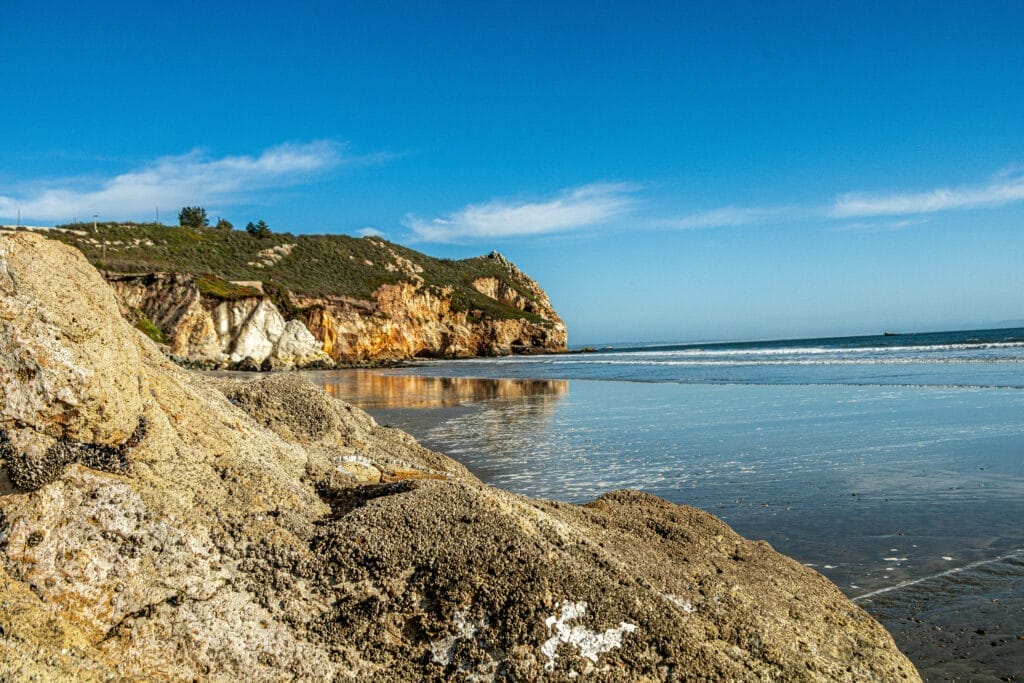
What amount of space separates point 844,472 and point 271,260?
6911 centimetres

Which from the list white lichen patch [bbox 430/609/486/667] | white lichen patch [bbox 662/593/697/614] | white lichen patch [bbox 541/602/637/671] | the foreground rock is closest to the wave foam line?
the foreground rock

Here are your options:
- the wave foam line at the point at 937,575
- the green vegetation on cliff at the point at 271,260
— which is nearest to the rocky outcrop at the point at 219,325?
the green vegetation on cliff at the point at 271,260

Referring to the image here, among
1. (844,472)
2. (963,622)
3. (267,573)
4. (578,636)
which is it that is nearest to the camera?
(578,636)

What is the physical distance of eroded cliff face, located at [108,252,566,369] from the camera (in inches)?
1788

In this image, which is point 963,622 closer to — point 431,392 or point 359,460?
point 359,460

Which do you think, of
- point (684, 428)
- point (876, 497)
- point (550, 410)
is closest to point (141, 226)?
point (550, 410)

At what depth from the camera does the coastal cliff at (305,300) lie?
45.9 m

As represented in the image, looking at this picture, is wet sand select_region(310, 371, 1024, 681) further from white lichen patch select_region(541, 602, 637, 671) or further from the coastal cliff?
the coastal cliff

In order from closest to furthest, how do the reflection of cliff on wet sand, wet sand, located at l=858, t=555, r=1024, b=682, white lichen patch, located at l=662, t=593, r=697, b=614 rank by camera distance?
white lichen patch, located at l=662, t=593, r=697, b=614 → wet sand, located at l=858, t=555, r=1024, b=682 → the reflection of cliff on wet sand

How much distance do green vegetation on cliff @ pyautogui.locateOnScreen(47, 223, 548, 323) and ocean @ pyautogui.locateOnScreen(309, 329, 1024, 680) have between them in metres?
40.5

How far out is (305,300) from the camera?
61.0 metres

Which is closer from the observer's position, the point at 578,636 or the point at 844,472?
the point at 578,636

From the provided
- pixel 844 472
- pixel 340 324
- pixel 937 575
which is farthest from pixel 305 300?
pixel 937 575

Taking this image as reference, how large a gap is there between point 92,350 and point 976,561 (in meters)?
6.64
